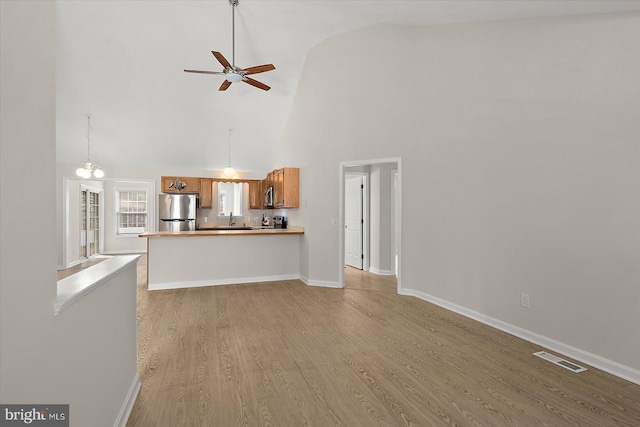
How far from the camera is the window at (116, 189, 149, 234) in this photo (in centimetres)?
1000

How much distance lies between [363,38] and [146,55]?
3385 millimetres

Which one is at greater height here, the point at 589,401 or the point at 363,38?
the point at 363,38

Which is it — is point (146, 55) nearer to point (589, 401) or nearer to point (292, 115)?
point (292, 115)

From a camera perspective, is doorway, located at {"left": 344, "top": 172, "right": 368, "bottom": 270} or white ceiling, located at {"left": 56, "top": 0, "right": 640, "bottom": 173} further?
doorway, located at {"left": 344, "top": 172, "right": 368, "bottom": 270}

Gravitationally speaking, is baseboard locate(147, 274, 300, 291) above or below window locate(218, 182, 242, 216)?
below

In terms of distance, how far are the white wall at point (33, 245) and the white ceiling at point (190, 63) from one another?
11.8 feet

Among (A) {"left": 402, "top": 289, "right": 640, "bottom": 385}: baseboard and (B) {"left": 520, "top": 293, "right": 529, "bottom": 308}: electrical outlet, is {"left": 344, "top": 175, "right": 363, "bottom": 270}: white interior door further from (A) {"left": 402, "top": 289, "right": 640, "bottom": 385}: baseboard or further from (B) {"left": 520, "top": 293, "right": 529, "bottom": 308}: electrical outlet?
(B) {"left": 520, "top": 293, "right": 529, "bottom": 308}: electrical outlet

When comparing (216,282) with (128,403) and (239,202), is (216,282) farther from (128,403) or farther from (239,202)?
(128,403)

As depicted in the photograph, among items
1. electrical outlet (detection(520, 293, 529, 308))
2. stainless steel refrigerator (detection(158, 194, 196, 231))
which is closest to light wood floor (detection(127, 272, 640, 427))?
electrical outlet (detection(520, 293, 529, 308))

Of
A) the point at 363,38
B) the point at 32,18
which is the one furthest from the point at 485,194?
the point at 32,18

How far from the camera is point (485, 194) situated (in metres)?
3.90

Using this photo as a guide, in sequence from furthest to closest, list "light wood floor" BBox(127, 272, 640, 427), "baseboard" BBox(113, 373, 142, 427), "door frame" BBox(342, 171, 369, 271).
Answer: "door frame" BBox(342, 171, 369, 271)
"light wood floor" BBox(127, 272, 640, 427)
"baseboard" BBox(113, 373, 142, 427)

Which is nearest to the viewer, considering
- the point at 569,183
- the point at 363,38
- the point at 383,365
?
the point at 383,365

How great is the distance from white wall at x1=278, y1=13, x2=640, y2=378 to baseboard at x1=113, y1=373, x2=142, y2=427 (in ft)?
11.4
